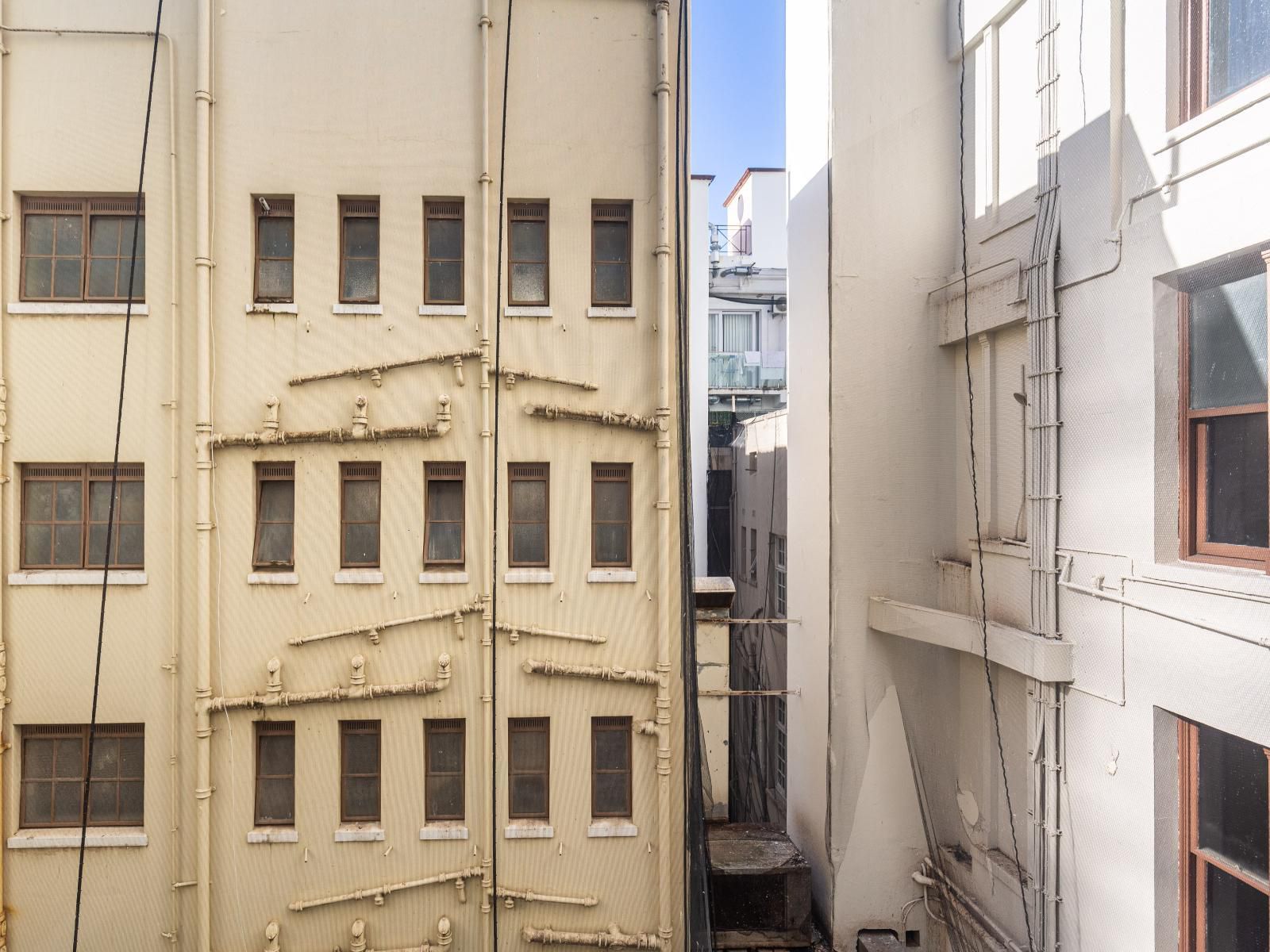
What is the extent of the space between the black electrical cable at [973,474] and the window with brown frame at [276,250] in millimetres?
7278

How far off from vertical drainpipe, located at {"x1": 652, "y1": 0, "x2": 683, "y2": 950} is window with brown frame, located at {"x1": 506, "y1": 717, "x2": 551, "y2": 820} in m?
1.24

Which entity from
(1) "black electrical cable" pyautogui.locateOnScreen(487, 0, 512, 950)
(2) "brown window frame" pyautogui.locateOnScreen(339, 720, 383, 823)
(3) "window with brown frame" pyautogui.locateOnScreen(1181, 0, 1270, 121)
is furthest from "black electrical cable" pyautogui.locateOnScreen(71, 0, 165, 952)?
(3) "window with brown frame" pyautogui.locateOnScreen(1181, 0, 1270, 121)

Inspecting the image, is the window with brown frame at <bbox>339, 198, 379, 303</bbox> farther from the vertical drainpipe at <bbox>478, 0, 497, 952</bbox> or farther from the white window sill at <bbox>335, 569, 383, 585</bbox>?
the white window sill at <bbox>335, 569, 383, 585</bbox>

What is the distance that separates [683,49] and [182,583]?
7.88 metres

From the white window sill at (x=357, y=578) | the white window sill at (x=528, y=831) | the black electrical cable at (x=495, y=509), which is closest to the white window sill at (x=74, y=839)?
the white window sill at (x=357, y=578)

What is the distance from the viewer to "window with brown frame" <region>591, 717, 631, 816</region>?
8.54m

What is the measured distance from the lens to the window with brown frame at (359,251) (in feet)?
27.6

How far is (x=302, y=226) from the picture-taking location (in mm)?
8219

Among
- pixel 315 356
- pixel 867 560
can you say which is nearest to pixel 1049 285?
pixel 867 560

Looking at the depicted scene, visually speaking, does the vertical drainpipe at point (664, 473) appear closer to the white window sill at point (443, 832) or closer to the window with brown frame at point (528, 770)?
the window with brown frame at point (528, 770)

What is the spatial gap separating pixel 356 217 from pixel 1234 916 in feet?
31.9

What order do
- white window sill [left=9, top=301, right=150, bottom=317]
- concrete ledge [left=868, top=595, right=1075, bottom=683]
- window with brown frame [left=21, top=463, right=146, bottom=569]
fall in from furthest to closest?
1. window with brown frame [left=21, top=463, right=146, bottom=569]
2. white window sill [left=9, top=301, right=150, bottom=317]
3. concrete ledge [left=868, top=595, right=1075, bottom=683]

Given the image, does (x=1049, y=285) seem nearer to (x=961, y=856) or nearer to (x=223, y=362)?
(x=961, y=856)

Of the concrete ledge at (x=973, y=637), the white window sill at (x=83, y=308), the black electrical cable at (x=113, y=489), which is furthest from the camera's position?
the white window sill at (x=83, y=308)
